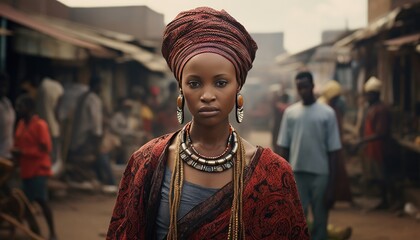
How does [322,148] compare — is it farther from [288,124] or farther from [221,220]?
[221,220]

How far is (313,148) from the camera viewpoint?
630 cm

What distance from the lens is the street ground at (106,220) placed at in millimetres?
8352

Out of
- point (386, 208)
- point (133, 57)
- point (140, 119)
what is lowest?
point (386, 208)

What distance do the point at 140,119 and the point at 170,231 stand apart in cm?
1307

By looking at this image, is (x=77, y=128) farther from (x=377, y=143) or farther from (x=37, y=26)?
(x=377, y=143)

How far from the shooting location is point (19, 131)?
7387 mm

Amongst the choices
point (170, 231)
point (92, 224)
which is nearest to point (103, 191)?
point (92, 224)

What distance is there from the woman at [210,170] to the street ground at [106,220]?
5705mm

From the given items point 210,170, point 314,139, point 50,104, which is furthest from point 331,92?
point 210,170

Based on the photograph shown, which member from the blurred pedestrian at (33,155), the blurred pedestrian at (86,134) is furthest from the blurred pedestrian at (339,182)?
the blurred pedestrian at (86,134)

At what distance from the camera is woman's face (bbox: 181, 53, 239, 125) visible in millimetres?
2375

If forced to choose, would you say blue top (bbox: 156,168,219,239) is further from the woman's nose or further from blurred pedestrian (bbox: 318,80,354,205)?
blurred pedestrian (bbox: 318,80,354,205)

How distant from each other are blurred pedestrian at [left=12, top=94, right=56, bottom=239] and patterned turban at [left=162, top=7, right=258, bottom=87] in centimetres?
503

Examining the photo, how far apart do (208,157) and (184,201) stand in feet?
0.61
